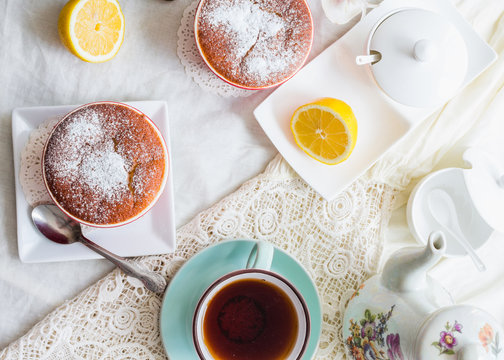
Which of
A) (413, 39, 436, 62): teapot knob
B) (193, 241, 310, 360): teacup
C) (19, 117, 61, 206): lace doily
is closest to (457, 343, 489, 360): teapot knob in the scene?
(193, 241, 310, 360): teacup

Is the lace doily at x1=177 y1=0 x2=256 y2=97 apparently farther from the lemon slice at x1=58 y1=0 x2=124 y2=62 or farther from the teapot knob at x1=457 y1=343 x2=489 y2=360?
the teapot knob at x1=457 y1=343 x2=489 y2=360

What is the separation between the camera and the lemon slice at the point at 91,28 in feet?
3.88

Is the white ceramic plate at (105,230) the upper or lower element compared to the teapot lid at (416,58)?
lower

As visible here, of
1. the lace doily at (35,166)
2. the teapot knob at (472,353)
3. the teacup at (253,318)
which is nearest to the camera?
the teapot knob at (472,353)

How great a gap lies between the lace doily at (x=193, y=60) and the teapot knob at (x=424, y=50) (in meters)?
0.45

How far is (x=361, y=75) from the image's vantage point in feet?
4.31

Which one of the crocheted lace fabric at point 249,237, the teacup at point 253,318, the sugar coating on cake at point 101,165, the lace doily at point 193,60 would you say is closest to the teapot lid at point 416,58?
the crocheted lace fabric at point 249,237

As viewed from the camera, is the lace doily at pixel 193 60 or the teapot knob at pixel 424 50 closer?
the teapot knob at pixel 424 50

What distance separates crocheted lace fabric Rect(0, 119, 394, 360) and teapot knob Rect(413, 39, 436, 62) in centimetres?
35

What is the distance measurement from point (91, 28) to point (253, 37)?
404 mm

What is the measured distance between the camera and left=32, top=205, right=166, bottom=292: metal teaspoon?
1.20 meters

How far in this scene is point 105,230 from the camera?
1245 millimetres

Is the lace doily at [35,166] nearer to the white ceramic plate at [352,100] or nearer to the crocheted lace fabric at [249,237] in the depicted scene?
the crocheted lace fabric at [249,237]

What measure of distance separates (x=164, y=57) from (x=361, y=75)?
21.2 inches
